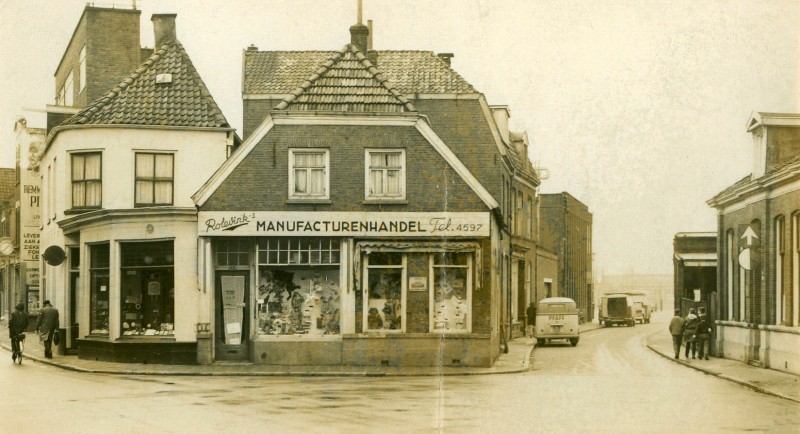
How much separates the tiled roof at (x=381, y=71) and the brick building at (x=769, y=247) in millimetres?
10569

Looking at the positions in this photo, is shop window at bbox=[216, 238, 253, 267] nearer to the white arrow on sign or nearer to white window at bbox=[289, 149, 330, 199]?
white window at bbox=[289, 149, 330, 199]

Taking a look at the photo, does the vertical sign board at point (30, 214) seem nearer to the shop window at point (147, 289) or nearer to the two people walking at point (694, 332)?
the shop window at point (147, 289)

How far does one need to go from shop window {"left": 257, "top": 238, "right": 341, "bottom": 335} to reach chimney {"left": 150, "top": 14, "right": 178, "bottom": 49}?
9.52 m

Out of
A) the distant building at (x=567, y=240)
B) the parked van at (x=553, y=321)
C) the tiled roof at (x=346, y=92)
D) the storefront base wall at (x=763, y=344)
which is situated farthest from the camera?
the distant building at (x=567, y=240)

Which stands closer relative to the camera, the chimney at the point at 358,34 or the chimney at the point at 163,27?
the chimney at the point at 358,34

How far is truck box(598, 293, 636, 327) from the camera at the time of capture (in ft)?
232

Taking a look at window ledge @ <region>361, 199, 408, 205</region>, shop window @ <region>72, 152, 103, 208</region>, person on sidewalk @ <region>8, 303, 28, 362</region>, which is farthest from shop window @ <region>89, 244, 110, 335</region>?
window ledge @ <region>361, 199, 408, 205</region>

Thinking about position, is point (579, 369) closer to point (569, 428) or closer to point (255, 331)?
point (255, 331)

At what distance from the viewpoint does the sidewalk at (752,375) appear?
2105 centimetres

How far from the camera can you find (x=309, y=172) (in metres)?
27.1

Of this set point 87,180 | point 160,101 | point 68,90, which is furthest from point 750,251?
point 68,90

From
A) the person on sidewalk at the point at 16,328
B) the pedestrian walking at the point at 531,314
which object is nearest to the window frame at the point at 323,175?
the person on sidewalk at the point at 16,328

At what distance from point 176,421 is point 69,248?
17.6m

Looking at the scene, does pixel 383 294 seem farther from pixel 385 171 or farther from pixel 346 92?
pixel 346 92
